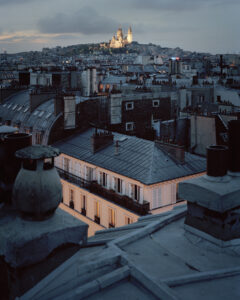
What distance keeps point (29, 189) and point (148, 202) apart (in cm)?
1462

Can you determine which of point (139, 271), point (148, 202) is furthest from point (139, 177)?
point (139, 271)

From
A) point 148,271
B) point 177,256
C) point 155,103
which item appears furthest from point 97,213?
point 148,271

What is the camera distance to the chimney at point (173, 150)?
20.9m

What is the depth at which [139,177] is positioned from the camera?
63.3 feet

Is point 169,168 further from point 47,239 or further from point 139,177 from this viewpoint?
point 47,239

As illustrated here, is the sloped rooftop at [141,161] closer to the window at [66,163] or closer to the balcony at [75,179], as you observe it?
the window at [66,163]

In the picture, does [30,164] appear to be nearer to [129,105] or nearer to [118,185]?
[118,185]

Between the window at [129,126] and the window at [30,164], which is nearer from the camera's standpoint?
the window at [30,164]

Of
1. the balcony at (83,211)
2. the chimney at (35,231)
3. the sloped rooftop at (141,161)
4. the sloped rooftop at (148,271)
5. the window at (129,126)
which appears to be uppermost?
the chimney at (35,231)

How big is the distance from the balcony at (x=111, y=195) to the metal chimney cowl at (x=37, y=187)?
14278mm

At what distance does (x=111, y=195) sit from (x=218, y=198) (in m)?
15.1

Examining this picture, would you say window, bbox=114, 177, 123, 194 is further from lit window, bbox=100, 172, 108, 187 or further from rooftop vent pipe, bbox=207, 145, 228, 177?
rooftop vent pipe, bbox=207, 145, 228, 177

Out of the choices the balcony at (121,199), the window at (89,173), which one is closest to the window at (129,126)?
the window at (89,173)

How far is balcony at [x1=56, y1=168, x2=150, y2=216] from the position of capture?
18.7 m
